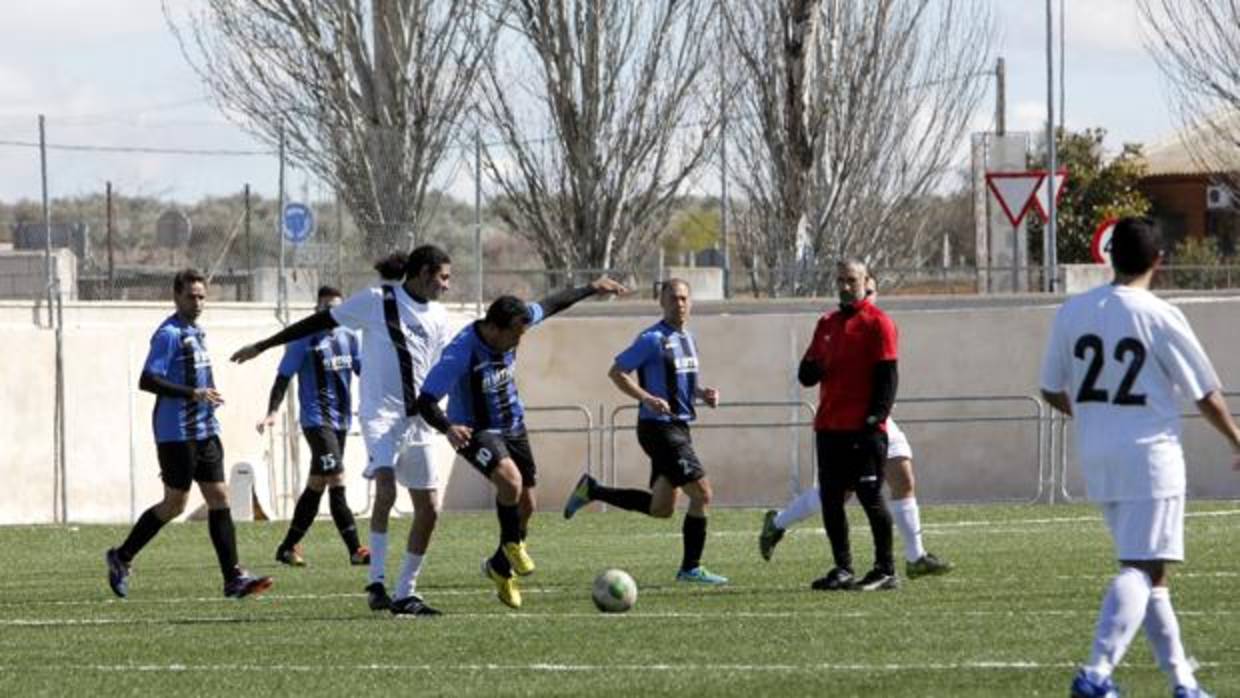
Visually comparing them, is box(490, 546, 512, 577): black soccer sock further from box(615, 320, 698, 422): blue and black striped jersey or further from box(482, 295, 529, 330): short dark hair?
box(615, 320, 698, 422): blue and black striped jersey

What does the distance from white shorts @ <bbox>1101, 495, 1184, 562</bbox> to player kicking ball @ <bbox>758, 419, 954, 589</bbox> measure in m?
6.10

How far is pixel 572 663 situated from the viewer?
12.1 metres

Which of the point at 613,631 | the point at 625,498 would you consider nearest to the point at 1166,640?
the point at 613,631

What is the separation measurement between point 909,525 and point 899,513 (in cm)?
16

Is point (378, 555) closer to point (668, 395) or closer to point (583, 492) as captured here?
point (668, 395)

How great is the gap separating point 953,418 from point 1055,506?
2780mm

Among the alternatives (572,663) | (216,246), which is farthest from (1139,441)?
(216,246)

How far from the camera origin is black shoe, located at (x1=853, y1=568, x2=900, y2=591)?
52.6 ft

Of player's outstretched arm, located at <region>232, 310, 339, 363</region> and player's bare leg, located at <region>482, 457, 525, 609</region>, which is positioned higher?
player's outstretched arm, located at <region>232, 310, 339, 363</region>

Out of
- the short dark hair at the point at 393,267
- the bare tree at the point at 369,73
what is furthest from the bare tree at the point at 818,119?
the short dark hair at the point at 393,267

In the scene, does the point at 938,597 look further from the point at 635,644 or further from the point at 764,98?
the point at 764,98

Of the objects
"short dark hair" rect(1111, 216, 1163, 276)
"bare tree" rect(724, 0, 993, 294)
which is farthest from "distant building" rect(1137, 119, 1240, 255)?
"short dark hair" rect(1111, 216, 1163, 276)

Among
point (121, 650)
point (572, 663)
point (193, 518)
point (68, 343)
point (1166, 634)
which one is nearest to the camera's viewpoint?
point (1166, 634)

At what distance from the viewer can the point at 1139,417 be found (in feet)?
33.4
